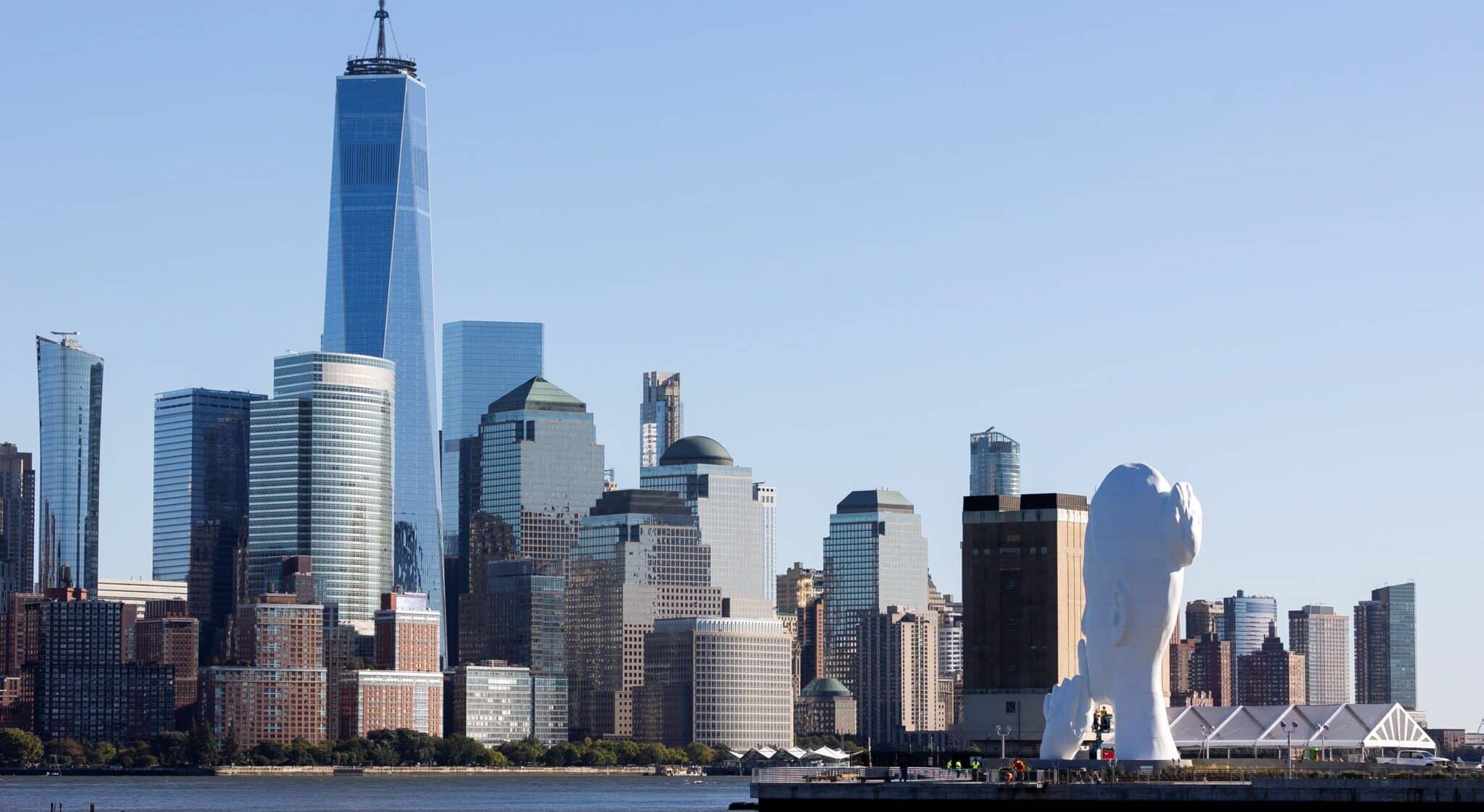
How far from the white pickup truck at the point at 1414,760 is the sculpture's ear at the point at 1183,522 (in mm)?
16322

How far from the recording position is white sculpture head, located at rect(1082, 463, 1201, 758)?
384ft

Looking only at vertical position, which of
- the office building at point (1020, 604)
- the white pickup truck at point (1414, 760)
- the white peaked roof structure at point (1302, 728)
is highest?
the office building at point (1020, 604)

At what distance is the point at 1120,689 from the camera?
392 ft

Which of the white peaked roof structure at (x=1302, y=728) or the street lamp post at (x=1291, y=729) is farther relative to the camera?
the white peaked roof structure at (x=1302, y=728)

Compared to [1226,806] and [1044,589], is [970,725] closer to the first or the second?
[1044,589]

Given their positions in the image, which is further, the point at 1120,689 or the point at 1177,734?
the point at 1177,734

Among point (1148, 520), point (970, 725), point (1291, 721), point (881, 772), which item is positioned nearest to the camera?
point (1148, 520)

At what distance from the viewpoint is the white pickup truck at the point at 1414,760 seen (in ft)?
410

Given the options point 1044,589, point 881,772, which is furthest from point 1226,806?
point 1044,589

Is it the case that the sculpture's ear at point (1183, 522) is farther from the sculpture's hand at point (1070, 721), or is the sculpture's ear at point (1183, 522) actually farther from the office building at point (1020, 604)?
the office building at point (1020, 604)

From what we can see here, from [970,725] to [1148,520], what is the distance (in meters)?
55.8

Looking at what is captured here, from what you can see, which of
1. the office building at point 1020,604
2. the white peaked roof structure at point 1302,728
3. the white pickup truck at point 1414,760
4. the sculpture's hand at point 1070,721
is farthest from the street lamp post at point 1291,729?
the office building at point 1020,604

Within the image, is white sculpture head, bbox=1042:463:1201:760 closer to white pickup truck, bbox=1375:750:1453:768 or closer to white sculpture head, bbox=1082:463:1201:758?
white sculpture head, bbox=1082:463:1201:758

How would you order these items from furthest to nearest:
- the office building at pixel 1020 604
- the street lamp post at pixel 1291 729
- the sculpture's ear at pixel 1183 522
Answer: the office building at pixel 1020 604, the street lamp post at pixel 1291 729, the sculpture's ear at pixel 1183 522
